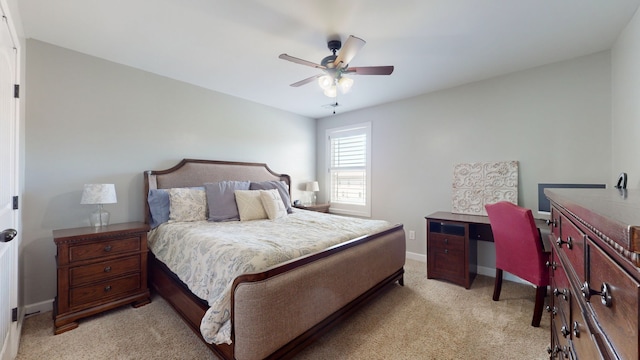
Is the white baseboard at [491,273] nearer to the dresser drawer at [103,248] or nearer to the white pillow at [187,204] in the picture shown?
the white pillow at [187,204]

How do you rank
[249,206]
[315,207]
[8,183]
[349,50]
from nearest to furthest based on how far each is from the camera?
[8,183]
[349,50]
[249,206]
[315,207]

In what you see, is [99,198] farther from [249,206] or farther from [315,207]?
[315,207]

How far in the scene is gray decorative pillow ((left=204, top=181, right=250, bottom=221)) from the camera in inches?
116

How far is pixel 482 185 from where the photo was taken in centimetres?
324

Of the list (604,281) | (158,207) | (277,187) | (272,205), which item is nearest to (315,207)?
(277,187)

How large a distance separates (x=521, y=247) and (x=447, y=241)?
81 cm

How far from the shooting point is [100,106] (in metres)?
2.74

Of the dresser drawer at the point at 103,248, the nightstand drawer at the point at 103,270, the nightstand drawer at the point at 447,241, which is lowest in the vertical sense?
the nightstand drawer at the point at 103,270

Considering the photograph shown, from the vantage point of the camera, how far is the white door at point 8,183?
152 cm

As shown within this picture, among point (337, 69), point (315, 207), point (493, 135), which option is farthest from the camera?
point (315, 207)

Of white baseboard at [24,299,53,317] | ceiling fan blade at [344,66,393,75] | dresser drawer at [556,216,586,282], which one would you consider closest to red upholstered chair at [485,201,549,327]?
dresser drawer at [556,216,586,282]

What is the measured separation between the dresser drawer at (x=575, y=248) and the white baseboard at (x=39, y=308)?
3.80 meters

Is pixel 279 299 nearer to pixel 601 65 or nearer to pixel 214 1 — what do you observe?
pixel 214 1

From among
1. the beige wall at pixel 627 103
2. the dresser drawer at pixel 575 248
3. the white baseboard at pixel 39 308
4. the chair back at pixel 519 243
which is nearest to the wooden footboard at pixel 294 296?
the white baseboard at pixel 39 308
